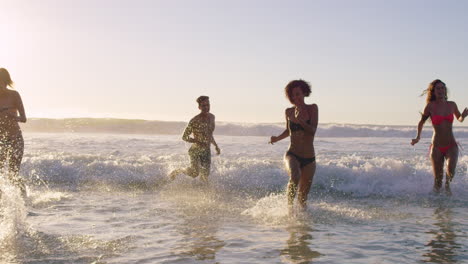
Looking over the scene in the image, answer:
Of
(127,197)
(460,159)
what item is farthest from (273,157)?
(127,197)

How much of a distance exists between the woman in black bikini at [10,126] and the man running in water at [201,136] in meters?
2.90

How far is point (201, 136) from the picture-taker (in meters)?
9.41

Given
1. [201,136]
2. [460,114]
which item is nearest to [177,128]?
[201,136]

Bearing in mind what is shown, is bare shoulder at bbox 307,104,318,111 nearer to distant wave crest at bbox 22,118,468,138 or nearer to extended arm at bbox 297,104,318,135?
extended arm at bbox 297,104,318,135

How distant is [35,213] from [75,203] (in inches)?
50.5

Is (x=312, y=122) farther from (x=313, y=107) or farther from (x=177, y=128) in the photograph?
(x=177, y=128)

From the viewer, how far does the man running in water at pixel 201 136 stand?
9266mm

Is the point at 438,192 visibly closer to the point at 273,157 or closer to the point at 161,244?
the point at 161,244

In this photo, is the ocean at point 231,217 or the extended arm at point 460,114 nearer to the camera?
the ocean at point 231,217

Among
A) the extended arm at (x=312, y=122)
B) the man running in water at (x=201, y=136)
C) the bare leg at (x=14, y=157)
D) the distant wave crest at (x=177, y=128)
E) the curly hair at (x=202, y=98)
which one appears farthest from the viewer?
the distant wave crest at (x=177, y=128)

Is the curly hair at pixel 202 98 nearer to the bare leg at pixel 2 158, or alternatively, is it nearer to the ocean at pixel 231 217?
the ocean at pixel 231 217

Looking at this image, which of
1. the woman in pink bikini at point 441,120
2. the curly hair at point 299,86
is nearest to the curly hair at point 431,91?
the woman in pink bikini at point 441,120

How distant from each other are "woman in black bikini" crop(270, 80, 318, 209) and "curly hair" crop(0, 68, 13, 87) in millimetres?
4121

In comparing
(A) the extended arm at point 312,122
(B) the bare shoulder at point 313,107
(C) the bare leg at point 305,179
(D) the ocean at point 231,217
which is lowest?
(D) the ocean at point 231,217
